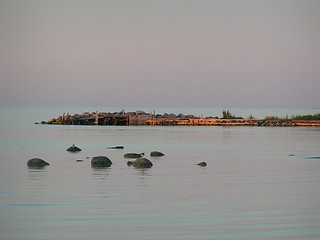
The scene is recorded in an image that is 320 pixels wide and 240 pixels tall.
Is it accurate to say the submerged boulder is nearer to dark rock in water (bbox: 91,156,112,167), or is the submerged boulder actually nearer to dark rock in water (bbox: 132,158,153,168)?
dark rock in water (bbox: 132,158,153,168)

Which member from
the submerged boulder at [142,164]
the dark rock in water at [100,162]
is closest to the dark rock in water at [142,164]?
the submerged boulder at [142,164]

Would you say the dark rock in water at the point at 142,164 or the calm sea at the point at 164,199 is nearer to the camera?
the calm sea at the point at 164,199

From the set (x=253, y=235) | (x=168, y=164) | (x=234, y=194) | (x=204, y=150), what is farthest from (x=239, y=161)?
(x=253, y=235)

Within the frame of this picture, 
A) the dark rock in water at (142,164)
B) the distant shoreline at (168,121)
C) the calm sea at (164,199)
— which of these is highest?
the distant shoreline at (168,121)

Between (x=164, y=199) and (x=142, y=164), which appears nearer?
(x=164, y=199)

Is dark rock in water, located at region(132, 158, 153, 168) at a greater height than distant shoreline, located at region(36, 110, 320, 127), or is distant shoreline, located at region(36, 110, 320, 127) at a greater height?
A: distant shoreline, located at region(36, 110, 320, 127)

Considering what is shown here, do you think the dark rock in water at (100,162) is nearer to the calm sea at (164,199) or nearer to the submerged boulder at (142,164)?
the calm sea at (164,199)

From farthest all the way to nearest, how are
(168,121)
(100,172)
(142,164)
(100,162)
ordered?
(168,121) < (100,162) < (142,164) < (100,172)

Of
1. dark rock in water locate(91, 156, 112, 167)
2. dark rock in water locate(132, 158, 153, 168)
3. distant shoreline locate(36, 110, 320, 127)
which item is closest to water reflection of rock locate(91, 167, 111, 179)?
dark rock in water locate(91, 156, 112, 167)

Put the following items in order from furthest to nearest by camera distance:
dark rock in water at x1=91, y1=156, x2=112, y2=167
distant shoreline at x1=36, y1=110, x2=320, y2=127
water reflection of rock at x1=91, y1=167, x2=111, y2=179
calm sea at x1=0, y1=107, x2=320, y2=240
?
distant shoreline at x1=36, y1=110, x2=320, y2=127 → dark rock in water at x1=91, y1=156, x2=112, y2=167 → water reflection of rock at x1=91, y1=167, x2=111, y2=179 → calm sea at x1=0, y1=107, x2=320, y2=240

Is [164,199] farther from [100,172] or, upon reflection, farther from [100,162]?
[100,162]

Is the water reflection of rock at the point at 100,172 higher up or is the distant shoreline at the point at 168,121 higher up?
the distant shoreline at the point at 168,121

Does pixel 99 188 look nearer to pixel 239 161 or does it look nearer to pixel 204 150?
pixel 239 161

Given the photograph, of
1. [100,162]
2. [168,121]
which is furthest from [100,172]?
[168,121]
